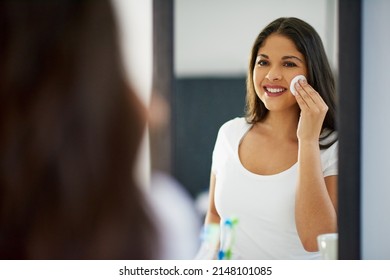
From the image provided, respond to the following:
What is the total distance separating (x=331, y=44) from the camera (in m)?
1.01

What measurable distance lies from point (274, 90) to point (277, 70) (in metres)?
0.04

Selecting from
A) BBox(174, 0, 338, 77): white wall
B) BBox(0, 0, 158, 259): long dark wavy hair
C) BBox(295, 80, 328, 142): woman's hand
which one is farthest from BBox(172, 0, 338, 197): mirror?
BBox(0, 0, 158, 259): long dark wavy hair

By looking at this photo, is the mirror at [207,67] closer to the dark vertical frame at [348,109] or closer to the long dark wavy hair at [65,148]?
the dark vertical frame at [348,109]

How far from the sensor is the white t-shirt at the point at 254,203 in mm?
1037

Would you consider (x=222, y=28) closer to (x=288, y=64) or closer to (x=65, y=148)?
(x=288, y=64)

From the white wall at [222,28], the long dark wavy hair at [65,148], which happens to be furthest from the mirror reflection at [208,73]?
the long dark wavy hair at [65,148]

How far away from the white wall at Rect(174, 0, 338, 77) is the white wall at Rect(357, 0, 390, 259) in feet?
0.30

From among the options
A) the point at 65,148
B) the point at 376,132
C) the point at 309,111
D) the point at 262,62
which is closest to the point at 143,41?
the point at 262,62

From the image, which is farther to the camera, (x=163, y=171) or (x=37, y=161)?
(x=163, y=171)

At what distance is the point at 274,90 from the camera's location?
3.43 feet

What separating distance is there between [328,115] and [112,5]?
2.20 feet

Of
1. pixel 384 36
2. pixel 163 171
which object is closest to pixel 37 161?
pixel 163 171

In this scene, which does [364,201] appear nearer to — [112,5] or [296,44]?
[296,44]
